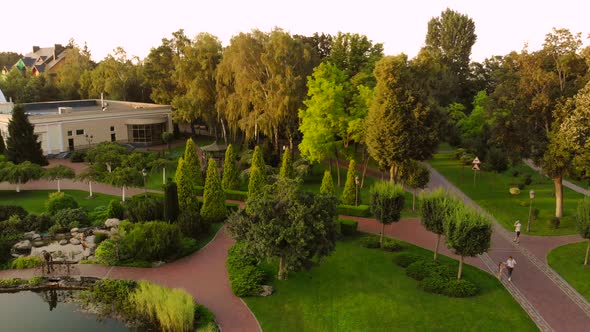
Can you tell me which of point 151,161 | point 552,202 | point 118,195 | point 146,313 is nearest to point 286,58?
point 151,161

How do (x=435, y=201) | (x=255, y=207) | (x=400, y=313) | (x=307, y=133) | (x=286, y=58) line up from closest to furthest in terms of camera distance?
(x=400, y=313)
(x=255, y=207)
(x=435, y=201)
(x=307, y=133)
(x=286, y=58)

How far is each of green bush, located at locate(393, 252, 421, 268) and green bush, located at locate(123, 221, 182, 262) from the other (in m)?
10.8

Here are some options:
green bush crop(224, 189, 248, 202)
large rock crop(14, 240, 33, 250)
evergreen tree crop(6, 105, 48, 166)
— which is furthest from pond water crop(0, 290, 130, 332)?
evergreen tree crop(6, 105, 48, 166)

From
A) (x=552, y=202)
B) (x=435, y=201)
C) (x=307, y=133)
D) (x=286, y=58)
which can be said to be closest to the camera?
(x=435, y=201)

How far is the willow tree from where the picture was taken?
40344 millimetres

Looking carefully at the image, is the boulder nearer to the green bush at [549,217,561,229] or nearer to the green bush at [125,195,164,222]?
the green bush at [125,195,164,222]

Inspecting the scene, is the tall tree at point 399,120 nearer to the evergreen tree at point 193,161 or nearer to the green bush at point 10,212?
the evergreen tree at point 193,161

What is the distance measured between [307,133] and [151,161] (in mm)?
13029

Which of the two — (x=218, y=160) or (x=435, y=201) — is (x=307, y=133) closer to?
(x=218, y=160)

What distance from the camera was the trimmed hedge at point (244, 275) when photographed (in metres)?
19.1

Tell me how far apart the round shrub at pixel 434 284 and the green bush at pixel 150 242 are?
1186 cm

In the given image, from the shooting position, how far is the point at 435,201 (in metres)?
21.5

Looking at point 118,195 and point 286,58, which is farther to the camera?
point 286,58

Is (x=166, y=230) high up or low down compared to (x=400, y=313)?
up
